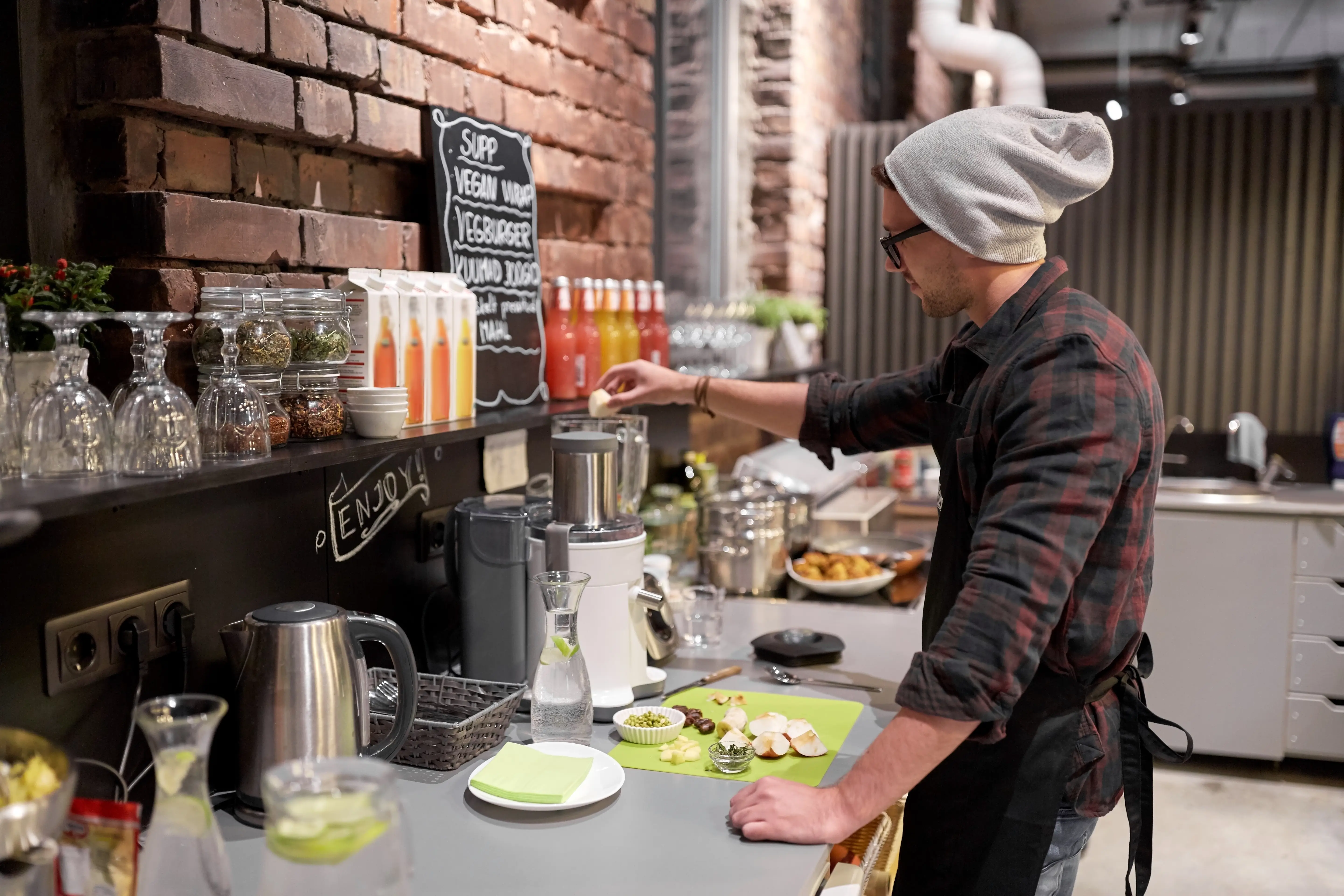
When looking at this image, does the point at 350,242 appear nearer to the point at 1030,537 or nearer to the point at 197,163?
the point at 197,163

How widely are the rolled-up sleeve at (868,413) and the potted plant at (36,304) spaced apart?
1.28 m

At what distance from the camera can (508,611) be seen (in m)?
1.88

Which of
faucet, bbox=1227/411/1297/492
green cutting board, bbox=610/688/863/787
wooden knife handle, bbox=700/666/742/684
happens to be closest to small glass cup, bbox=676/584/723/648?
wooden knife handle, bbox=700/666/742/684

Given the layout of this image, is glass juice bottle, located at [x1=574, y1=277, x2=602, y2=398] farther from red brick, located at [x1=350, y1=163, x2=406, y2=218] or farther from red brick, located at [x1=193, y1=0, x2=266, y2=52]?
red brick, located at [x1=193, y1=0, x2=266, y2=52]

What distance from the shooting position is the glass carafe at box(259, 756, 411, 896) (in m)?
0.96

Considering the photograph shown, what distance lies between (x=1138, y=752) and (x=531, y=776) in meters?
0.86

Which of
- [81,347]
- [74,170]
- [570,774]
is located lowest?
[570,774]

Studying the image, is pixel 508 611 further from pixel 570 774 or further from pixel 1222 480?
pixel 1222 480

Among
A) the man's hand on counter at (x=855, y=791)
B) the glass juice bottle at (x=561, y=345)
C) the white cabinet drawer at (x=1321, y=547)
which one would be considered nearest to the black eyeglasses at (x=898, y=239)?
the man's hand on counter at (x=855, y=791)

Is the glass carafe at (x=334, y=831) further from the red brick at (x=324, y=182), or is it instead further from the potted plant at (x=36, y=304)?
the red brick at (x=324, y=182)

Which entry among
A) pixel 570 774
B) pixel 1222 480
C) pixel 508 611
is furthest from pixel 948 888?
pixel 1222 480

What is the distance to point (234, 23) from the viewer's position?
1.56 metres

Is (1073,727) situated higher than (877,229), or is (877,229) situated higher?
(877,229)

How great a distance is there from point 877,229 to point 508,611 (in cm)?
391
